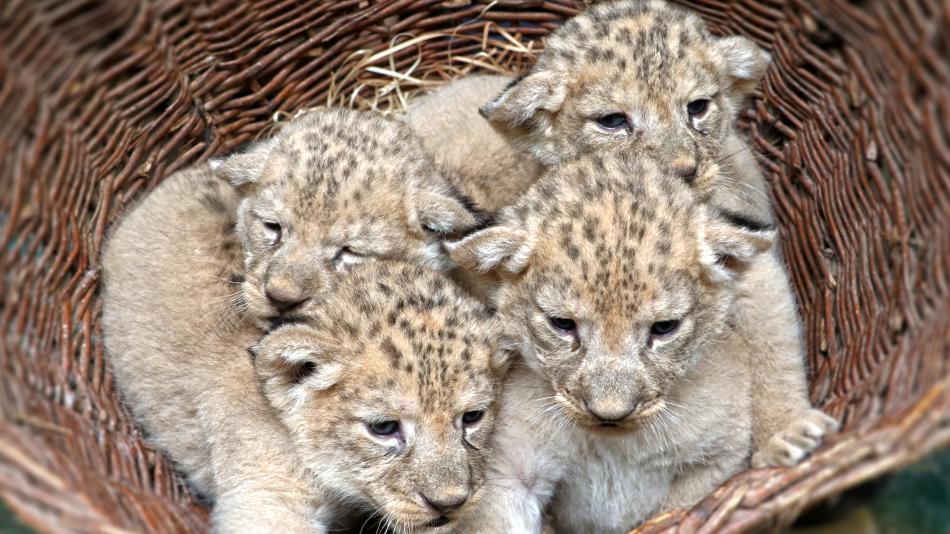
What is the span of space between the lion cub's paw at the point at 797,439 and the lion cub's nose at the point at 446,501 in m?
1.09

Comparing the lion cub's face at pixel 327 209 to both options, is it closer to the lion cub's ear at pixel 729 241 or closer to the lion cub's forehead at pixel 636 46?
the lion cub's forehead at pixel 636 46

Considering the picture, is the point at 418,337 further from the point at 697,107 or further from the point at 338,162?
the point at 697,107

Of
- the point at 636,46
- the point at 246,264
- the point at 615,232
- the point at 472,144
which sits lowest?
the point at 472,144

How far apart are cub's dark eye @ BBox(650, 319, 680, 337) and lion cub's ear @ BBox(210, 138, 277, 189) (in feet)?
5.88

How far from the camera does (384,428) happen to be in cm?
332

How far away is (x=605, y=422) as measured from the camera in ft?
10.2

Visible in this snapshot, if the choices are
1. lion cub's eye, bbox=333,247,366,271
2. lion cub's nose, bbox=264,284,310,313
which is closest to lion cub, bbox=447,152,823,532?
lion cub's eye, bbox=333,247,366,271

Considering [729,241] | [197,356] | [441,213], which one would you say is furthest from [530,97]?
[197,356]

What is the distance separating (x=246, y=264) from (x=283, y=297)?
35 cm

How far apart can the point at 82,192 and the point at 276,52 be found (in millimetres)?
1306

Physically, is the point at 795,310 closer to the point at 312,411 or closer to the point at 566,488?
the point at 566,488

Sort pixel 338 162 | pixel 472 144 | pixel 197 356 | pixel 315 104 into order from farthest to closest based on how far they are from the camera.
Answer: pixel 315 104
pixel 472 144
pixel 338 162
pixel 197 356

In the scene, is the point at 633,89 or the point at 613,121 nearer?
the point at 633,89

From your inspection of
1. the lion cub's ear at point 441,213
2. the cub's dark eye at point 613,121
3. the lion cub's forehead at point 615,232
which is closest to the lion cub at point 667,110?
the cub's dark eye at point 613,121
